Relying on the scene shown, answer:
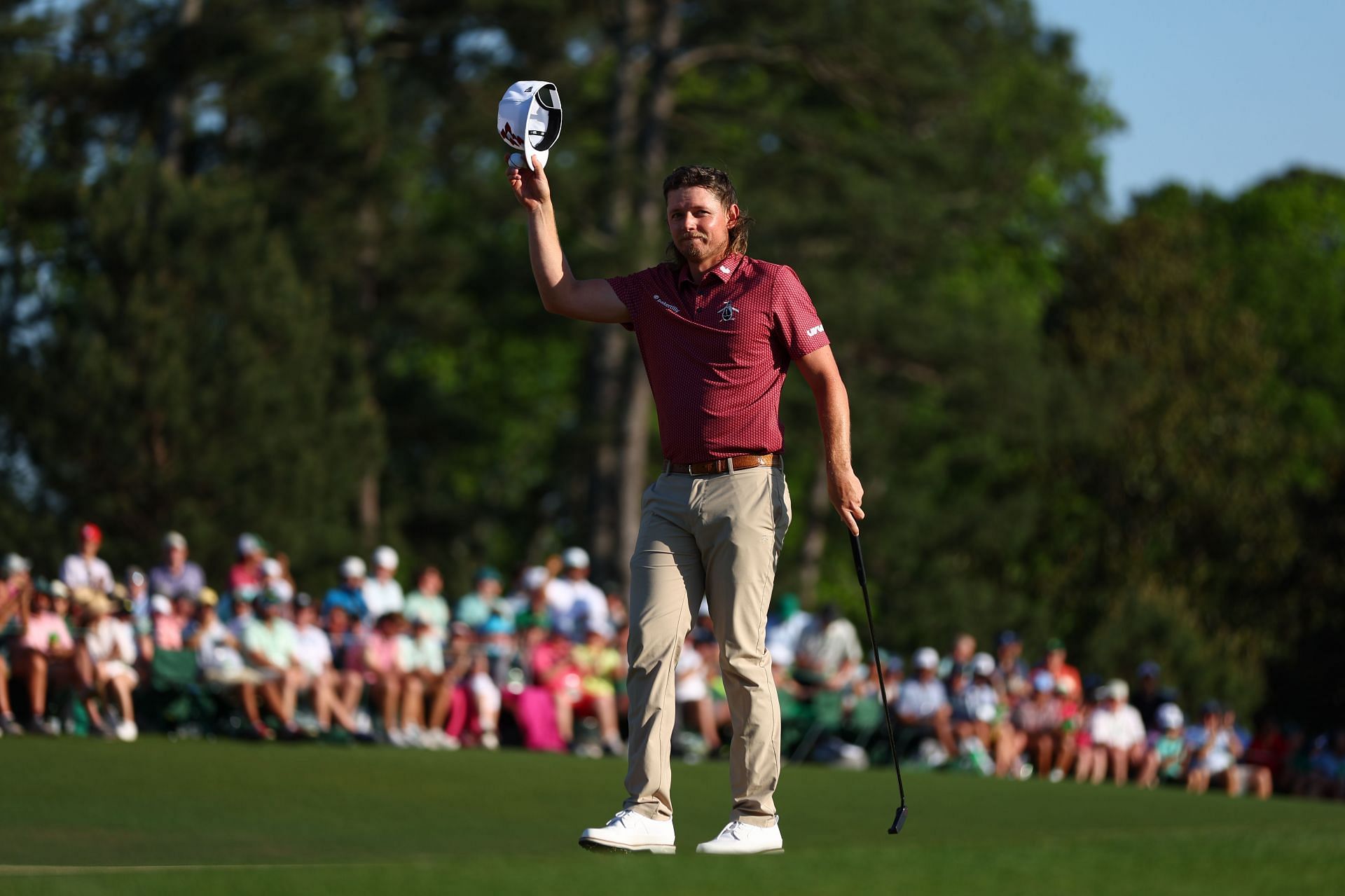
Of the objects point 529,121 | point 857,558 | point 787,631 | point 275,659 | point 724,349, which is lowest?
point 275,659

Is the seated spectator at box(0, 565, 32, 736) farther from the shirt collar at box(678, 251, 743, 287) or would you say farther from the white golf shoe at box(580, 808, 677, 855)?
the shirt collar at box(678, 251, 743, 287)

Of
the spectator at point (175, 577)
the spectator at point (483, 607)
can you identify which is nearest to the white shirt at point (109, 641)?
the spectator at point (175, 577)

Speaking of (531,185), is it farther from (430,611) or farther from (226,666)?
(430,611)

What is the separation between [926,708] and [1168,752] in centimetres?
337

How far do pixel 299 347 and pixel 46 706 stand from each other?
1373 centimetres

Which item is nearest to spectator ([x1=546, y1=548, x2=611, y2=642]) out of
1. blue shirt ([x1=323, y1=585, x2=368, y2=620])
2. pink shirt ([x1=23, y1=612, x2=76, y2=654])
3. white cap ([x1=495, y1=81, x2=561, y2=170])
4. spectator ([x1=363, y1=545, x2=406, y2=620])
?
spectator ([x1=363, y1=545, x2=406, y2=620])

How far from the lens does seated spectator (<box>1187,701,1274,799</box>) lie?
21438mm

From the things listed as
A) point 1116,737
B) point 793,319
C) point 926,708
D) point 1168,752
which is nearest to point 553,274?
point 793,319

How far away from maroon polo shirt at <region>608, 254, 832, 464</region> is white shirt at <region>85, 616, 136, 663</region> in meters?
9.00

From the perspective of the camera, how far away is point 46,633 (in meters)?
14.4

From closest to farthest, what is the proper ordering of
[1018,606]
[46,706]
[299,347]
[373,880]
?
[373,880] < [46,706] < [299,347] < [1018,606]

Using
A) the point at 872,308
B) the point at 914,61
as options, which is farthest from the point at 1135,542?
the point at 914,61

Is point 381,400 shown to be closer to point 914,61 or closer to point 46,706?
point 914,61

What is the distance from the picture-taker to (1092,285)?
4472cm
